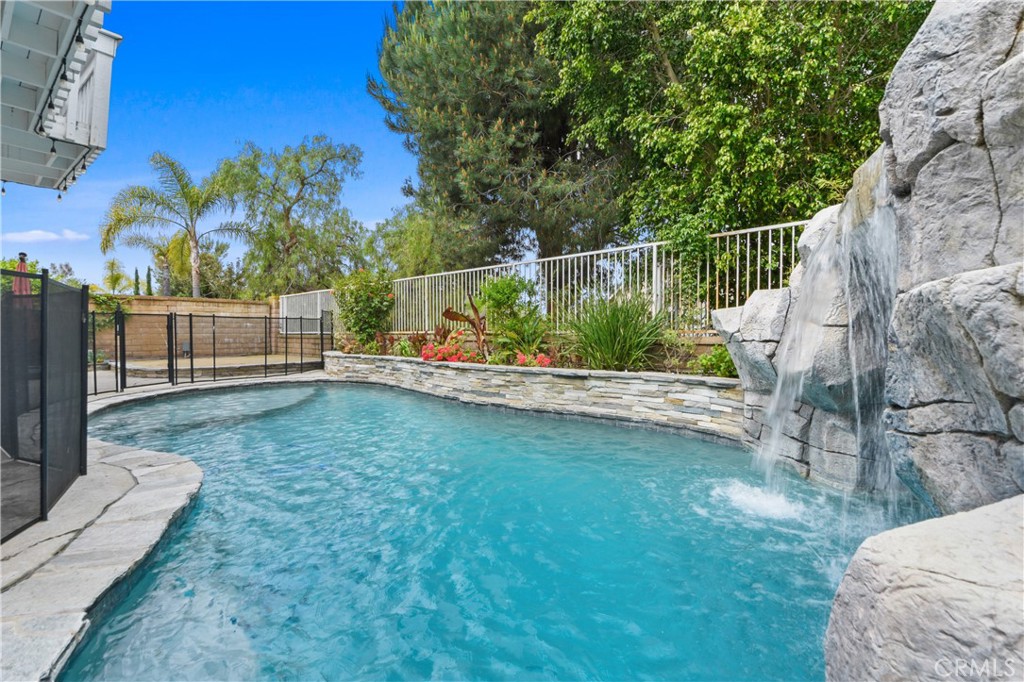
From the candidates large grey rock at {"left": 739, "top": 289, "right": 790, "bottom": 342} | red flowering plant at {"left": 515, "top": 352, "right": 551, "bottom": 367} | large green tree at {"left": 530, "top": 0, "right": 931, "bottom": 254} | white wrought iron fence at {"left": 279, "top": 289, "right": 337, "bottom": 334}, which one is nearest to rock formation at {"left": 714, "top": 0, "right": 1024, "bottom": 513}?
large grey rock at {"left": 739, "top": 289, "right": 790, "bottom": 342}

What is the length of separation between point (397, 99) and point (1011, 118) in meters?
12.9

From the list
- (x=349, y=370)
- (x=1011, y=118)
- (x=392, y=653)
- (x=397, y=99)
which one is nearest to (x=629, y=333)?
(x=1011, y=118)

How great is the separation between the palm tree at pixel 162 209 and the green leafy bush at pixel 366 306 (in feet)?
35.5

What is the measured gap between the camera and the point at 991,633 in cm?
97

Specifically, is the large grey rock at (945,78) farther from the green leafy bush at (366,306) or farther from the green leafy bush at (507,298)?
the green leafy bush at (366,306)

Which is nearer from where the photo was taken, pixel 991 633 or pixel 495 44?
pixel 991 633

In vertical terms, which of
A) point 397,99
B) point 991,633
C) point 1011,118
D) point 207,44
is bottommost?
point 991,633

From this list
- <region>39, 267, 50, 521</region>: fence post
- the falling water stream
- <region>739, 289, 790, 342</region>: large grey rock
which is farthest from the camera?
<region>739, 289, 790, 342</region>: large grey rock

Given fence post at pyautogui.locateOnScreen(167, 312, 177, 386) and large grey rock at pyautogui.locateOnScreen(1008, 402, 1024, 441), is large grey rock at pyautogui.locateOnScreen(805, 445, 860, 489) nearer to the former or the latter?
large grey rock at pyautogui.locateOnScreen(1008, 402, 1024, 441)

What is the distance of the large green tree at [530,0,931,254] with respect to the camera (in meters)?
6.91

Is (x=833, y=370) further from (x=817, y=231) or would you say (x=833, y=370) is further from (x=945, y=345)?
(x=945, y=345)

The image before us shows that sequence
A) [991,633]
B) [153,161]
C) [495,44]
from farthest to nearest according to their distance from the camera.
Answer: [153,161], [495,44], [991,633]

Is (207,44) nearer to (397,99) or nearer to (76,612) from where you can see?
(397,99)

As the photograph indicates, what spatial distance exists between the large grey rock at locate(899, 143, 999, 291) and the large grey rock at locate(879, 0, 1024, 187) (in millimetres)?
82
